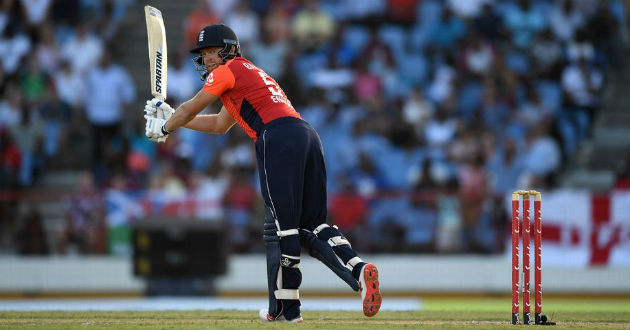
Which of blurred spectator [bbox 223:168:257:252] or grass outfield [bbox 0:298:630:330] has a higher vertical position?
blurred spectator [bbox 223:168:257:252]

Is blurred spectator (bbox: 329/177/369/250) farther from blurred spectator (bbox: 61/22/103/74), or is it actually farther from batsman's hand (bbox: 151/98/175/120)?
batsman's hand (bbox: 151/98/175/120)

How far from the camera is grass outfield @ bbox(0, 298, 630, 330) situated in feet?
28.2

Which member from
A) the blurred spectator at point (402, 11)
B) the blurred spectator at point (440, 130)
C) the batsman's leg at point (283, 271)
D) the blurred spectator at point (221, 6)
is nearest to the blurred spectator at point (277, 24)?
the blurred spectator at point (221, 6)

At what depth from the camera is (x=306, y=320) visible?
9211mm

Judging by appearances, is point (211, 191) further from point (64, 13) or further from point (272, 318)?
point (272, 318)

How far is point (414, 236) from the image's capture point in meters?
16.2

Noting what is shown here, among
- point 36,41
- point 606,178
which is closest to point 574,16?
point 606,178

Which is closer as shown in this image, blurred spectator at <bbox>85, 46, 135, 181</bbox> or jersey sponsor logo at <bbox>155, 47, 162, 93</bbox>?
jersey sponsor logo at <bbox>155, 47, 162, 93</bbox>

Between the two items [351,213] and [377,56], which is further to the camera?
[377,56]

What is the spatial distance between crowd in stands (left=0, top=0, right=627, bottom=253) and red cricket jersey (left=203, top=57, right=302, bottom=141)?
6.96 metres

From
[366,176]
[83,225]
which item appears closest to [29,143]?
[83,225]

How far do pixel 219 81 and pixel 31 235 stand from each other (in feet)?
28.0

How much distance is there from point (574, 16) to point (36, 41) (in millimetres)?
9610

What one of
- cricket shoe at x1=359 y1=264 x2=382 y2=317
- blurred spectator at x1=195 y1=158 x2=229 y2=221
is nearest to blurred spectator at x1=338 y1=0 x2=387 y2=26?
Answer: blurred spectator at x1=195 y1=158 x2=229 y2=221
